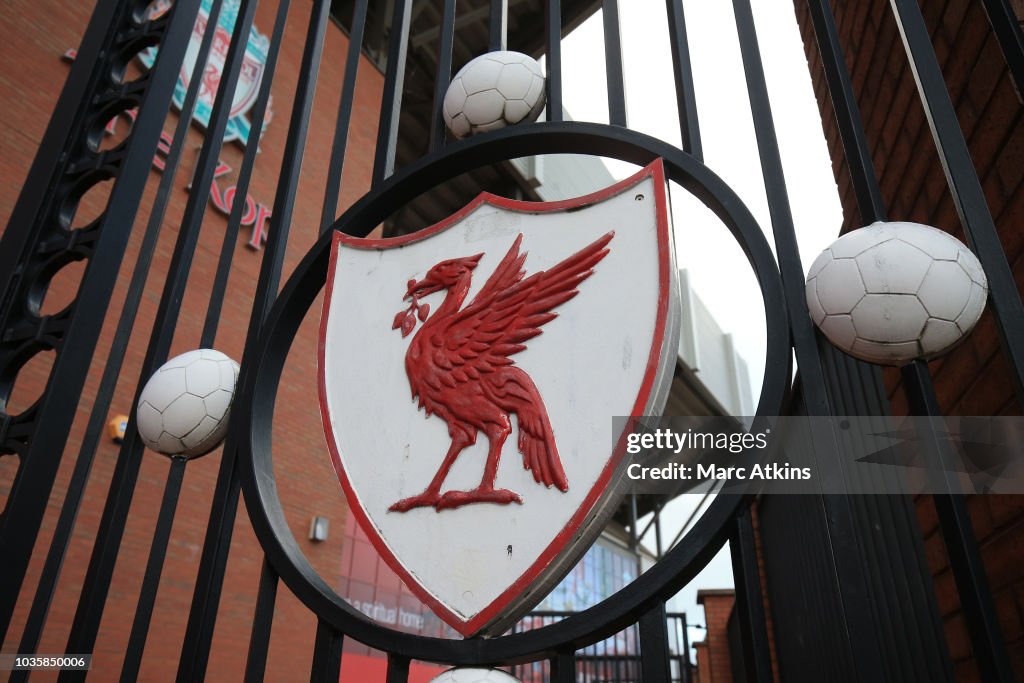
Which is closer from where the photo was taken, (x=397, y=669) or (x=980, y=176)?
(x=397, y=669)

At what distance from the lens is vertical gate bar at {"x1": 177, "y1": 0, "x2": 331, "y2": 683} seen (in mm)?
1086

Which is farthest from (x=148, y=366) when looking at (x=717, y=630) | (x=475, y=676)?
(x=717, y=630)

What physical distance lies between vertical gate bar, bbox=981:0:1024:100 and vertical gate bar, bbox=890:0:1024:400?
0.08m

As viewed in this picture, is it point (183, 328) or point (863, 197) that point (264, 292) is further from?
point (183, 328)

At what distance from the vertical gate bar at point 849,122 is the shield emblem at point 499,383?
0.27 metres

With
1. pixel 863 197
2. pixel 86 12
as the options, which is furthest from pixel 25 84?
pixel 863 197

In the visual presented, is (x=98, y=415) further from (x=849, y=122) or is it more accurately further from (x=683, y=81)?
(x=849, y=122)

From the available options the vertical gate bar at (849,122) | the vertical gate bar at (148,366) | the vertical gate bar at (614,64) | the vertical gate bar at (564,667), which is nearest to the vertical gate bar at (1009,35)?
the vertical gate bar at (849,122)

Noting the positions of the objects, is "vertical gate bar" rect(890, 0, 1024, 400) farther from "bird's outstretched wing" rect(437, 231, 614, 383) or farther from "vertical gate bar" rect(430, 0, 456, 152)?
"vertical gate bar" rect(430, 0, 456, 152)

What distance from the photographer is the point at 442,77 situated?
4.69ft

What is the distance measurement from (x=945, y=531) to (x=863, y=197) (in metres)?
0.45

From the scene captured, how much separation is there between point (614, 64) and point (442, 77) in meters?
0.36

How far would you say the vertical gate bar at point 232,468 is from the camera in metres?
1.09

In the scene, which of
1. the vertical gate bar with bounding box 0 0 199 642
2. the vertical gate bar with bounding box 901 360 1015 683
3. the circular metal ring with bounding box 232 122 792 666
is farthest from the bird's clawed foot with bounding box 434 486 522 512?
the vertical gate bar with bounding box 0 0 199 642
